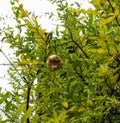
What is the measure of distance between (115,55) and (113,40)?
0.14m

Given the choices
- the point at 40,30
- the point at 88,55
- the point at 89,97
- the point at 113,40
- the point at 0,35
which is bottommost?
the point at 89,97

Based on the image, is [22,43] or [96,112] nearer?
[96,112]

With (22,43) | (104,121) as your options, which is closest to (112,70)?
(104,121)

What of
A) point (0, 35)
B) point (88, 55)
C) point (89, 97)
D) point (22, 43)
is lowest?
point (89, 97)

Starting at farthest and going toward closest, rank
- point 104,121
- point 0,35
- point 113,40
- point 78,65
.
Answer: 1. point 0,35
2. point 78,65
3. point 104,121
4. point 113,40

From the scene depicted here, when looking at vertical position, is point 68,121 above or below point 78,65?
below

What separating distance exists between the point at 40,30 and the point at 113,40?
1.71ft

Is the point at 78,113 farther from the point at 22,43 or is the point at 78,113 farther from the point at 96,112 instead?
the point at 22,43

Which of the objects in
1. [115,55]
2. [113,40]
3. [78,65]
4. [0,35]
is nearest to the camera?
[115,55]

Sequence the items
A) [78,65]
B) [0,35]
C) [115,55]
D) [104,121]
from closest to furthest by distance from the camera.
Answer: [115,55] → [104,121] → [78,65] → [0,35]

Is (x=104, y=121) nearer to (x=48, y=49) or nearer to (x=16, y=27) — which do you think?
(x=48, y=49)

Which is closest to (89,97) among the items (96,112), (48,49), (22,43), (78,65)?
Answer: (96,112)

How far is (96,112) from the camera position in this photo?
1.75 m

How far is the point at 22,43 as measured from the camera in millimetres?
2574
